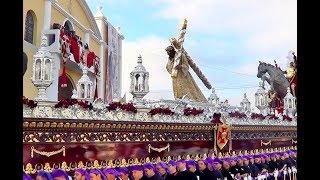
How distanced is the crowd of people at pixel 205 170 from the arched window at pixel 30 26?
238 inches

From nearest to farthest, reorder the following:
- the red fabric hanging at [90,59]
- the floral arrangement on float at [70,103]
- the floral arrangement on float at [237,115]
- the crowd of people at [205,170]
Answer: the floral arrangement on float at [70,103], the crowd of people at [205,170], the floral arrangement on float at [237,115], the red fabric hanging at [90,59]

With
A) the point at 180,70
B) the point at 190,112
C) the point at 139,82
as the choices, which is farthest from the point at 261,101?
the point at 139,82

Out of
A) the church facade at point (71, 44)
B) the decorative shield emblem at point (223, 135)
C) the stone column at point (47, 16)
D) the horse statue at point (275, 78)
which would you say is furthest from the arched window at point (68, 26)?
the decorative shield emblem at point (223, 135)

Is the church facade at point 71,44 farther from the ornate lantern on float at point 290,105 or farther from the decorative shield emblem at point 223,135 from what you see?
the ornate lantern on float at point 290,105

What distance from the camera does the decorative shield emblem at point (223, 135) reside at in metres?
7.67

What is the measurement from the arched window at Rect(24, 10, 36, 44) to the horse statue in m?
7.94

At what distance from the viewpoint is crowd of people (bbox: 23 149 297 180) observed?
4.81 m

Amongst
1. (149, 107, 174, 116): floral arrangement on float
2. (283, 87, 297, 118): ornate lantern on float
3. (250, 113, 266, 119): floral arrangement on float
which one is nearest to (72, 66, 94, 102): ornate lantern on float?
(149, 107, 174, 116): floral arrangement on float

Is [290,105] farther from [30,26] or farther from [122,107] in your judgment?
[30,26]

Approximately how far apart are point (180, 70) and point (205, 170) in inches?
121

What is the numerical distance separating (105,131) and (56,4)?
7.53 m

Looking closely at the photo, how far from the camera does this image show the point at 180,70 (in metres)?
9.30

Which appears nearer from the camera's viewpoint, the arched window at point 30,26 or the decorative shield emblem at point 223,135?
the decorative shield emblem at point 223,135
